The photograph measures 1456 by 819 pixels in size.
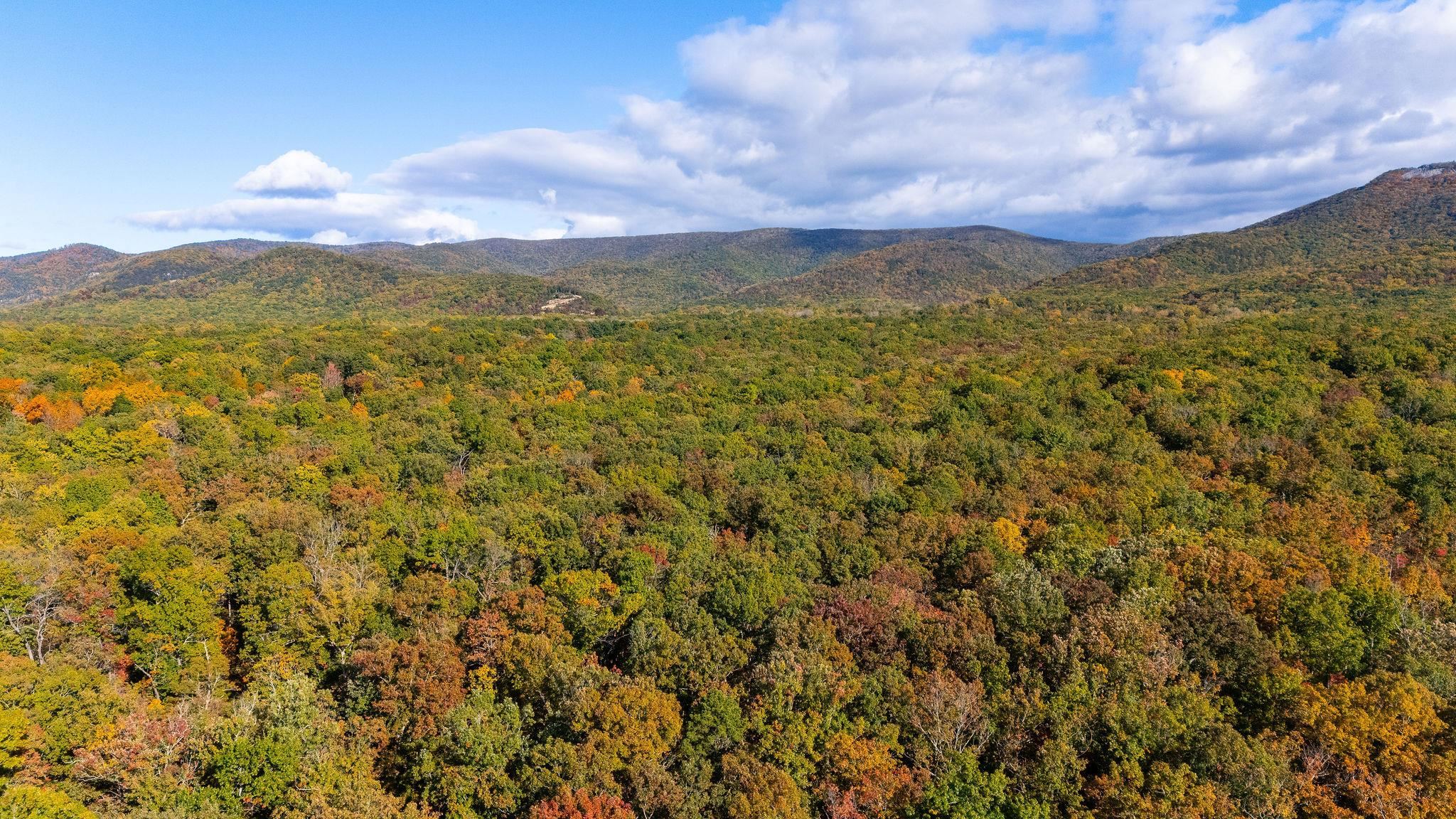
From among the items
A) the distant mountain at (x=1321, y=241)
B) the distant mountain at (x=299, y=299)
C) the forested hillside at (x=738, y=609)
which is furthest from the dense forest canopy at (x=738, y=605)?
the distant mountain at (x=299, y=299)

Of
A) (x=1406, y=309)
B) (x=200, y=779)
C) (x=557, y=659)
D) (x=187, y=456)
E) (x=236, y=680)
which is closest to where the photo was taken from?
(x=200, y=779)

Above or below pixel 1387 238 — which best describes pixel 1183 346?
below

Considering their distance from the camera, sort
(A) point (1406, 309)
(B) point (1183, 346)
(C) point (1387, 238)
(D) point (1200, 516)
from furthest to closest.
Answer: (C) point (1387, 238) < (A) point (1406, 309) < (B) point (1183, 346) < (D) point (1200, 516)

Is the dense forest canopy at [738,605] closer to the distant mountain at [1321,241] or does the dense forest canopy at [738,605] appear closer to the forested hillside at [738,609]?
the forested hillside at [738,609]

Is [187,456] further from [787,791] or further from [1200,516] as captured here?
[1200,516]

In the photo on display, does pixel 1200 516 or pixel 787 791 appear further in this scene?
pixel 1200 516

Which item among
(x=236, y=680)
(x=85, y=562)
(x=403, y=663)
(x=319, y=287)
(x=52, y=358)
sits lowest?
(x=236, y=680)

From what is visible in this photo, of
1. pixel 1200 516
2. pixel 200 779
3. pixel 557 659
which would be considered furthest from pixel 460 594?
pixel 1200 516

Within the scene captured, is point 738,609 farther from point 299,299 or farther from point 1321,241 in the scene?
point 1321,241
